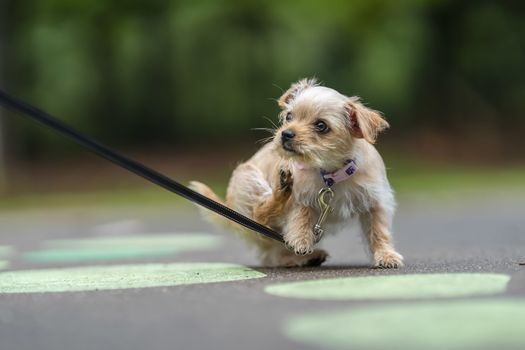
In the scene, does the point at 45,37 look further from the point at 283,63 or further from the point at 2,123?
the point at 283,63

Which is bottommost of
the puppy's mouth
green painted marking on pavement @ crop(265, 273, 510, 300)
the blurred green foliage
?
green painted marking on pavement @ crop(265, 273, 510, 300)

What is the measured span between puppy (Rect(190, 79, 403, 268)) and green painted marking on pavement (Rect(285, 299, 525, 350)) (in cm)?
155

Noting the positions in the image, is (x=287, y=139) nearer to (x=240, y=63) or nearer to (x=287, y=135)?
(x=287, y=135)

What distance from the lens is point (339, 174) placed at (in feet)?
17.9

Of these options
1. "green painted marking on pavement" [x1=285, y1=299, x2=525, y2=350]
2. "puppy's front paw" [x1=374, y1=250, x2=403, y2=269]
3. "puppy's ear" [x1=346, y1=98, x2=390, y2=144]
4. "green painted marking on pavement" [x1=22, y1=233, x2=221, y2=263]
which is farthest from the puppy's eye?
"green painted marking on pavement" [x1=22, y1=233, x2=221, y2=263]

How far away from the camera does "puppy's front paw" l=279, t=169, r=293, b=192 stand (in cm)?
565

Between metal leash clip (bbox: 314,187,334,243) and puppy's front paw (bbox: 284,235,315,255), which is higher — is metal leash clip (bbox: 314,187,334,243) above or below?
above

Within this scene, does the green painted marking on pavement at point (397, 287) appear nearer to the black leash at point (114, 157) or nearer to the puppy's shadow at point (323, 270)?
the puppy's shadow at point (323, 270)

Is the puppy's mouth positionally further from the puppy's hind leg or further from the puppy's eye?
the puppy's hind leg

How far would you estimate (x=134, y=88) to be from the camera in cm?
2689

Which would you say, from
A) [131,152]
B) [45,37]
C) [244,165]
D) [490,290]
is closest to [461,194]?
[244,165]

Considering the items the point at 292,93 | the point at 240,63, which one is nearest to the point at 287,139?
the point at 292,93

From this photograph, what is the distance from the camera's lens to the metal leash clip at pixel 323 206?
550 cm

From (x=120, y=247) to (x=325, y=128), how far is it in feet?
12.0
